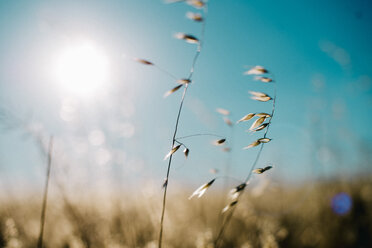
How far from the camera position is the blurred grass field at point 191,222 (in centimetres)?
221

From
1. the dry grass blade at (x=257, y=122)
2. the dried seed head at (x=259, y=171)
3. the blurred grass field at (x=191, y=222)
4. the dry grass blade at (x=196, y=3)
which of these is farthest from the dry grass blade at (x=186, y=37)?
the blurred grass field at (x=191, y=222)

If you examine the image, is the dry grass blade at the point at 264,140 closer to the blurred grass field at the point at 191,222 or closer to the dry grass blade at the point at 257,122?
the dry grass blade at the point at 257,122

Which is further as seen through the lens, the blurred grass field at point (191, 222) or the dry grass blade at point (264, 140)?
the blurred grass field at point (191, 222)

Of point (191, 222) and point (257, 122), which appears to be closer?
point (257, 122)

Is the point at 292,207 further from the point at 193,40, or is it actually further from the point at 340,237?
the point at 193,40

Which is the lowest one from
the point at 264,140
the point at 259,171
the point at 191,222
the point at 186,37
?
the point at 191,222

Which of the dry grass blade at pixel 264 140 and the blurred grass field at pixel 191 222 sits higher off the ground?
the dry grass blade at pixel 264 140

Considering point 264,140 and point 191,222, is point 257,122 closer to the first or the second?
point 264,140

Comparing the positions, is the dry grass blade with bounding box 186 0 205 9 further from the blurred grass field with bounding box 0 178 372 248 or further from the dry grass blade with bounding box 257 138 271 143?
the blurred grass field with bounding box 0 178 372 248

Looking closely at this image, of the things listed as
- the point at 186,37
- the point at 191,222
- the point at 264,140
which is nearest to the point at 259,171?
the point at 264,140

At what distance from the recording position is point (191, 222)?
10.6 ft

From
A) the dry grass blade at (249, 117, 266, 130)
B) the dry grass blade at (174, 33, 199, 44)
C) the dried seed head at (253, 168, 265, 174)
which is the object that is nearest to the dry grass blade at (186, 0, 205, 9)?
the dry grass blade at (174, 33, 199, 44)

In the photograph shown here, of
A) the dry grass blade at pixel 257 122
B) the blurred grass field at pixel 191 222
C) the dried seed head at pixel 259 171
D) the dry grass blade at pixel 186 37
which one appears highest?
the dry grass blade at pixel 186 37

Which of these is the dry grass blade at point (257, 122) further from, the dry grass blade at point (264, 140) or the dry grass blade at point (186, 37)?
the dry grass blade at point (186, 37)
